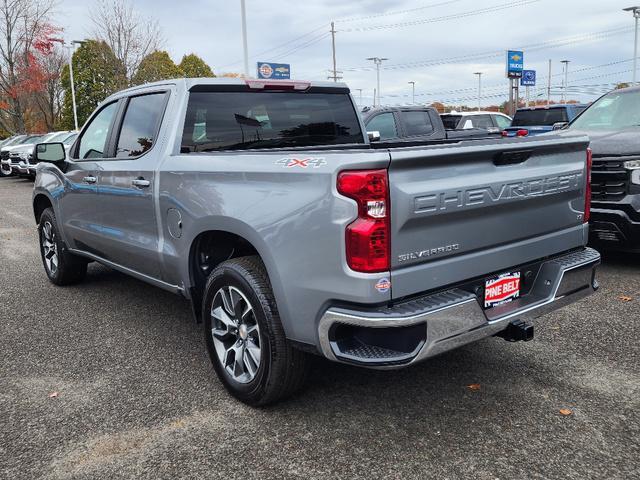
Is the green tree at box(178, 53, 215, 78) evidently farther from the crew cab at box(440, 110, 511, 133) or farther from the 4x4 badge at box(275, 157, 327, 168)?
the 4x4 badge at box(275, 157, 327, 168)

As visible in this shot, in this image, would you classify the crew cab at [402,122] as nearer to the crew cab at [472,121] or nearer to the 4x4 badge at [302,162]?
the crew cab at [472,121]

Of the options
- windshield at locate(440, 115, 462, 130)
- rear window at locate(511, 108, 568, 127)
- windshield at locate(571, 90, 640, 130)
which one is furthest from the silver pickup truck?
rear window at locate(511, 108, 568, 127)

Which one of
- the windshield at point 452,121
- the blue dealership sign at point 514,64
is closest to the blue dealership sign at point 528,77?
the blue dealership sign at point 514,64

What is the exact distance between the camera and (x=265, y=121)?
434cm

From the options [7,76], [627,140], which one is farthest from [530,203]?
[7,76]

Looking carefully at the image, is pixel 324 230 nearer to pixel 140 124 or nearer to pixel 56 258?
pixel 140 124

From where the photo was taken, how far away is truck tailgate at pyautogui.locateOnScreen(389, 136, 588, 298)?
2672 millimetres

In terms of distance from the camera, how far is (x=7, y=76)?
32625 millimetres

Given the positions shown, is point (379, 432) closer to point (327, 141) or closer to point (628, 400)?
point (628, 400)

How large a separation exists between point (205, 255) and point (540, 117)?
14.9m

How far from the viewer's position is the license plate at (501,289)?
307cm

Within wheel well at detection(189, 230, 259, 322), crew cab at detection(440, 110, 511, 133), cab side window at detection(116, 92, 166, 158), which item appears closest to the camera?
wheel well at detection(189, 230, 259, 322)

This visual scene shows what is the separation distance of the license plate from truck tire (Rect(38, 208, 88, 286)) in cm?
443

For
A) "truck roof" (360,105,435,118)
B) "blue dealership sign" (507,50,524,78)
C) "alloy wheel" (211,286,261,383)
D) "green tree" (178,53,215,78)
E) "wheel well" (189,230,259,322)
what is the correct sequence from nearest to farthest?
"alloy wheel" (211,286,261,383) → "wheel well" (189,230,259,322) → "truck roof" (360,105,435,118) → "blue dealership sign" (507,50,524,78) → "green tree" (178,53,215,78)
